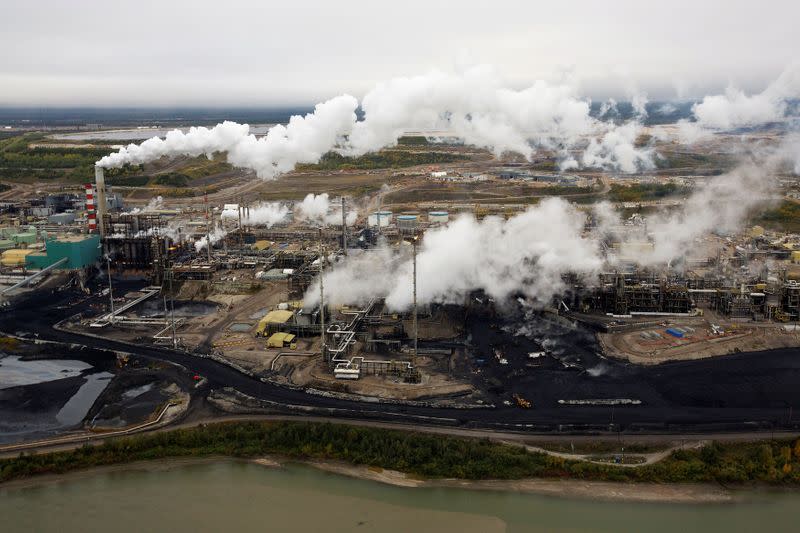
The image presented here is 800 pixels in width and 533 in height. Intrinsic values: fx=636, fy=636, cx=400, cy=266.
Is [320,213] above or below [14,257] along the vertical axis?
above

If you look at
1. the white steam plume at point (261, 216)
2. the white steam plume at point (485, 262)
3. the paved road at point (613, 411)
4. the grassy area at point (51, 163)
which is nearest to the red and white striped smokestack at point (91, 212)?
the white steam plume at point (261, 216)

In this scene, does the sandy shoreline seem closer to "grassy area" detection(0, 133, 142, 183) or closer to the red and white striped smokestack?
the red and white striped smokestack

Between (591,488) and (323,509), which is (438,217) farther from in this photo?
(323,509)

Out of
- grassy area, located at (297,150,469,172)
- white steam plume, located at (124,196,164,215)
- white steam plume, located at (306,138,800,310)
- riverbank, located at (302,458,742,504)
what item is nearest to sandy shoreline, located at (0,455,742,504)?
riverbank, located at (302,458,742,504)

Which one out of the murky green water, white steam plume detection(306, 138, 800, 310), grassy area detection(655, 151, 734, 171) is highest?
grassy area detection(655, 151, 734, 171)

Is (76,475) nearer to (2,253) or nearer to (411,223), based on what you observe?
(2,253)

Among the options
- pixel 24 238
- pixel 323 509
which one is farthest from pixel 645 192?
pixel 24 238
